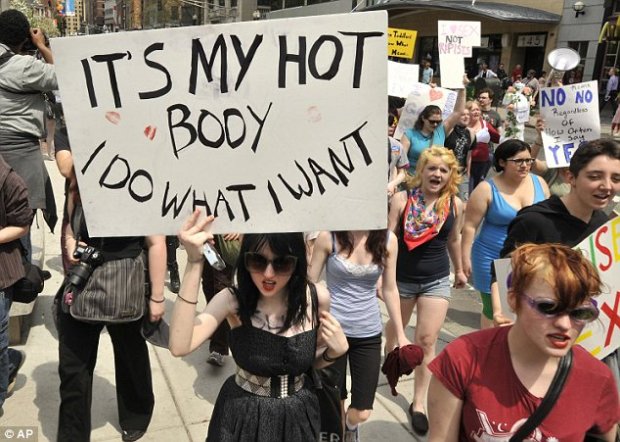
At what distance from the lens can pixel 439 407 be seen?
1.77 metres

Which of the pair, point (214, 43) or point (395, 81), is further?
point (395, 81)

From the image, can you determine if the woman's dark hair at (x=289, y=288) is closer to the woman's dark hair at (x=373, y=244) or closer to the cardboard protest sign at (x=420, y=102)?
the woman's dark hair at (x=373, y=244)

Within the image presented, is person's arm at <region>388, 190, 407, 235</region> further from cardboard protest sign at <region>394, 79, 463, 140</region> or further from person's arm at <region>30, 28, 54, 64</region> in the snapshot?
cardboard protest sign at <region>394, 79, 463, 140</region>

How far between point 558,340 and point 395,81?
260 inches

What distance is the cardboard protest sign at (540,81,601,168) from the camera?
4.55 metres

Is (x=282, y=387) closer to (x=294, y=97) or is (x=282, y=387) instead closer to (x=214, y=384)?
(x=294, y=97)

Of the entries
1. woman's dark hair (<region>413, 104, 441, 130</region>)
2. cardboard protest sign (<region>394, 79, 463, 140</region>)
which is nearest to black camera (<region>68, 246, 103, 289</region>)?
woman's dark hair (<region>413, 104, 441, 130</region>)

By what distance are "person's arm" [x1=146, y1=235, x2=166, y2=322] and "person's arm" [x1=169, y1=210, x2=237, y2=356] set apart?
724 millimetres

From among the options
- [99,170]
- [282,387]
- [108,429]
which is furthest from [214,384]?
[99,170]

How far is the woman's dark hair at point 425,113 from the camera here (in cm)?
601

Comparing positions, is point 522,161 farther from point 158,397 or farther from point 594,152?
point 158,397

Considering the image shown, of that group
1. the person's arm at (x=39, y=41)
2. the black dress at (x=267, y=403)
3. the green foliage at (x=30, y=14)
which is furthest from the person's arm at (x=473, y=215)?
the green foliage at (x=30, y=14)

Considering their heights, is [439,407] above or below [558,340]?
below

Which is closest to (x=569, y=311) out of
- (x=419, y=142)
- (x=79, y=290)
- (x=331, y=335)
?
(x=331, y=335)
